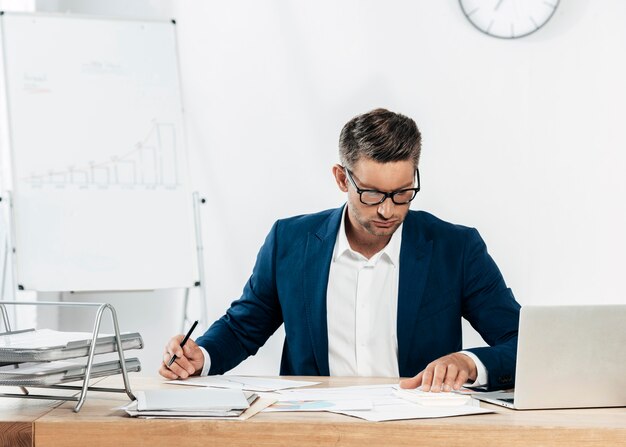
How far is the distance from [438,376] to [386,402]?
6.2 inches

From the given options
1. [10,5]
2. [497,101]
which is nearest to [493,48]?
[497,101]

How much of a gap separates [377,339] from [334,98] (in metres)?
1.53

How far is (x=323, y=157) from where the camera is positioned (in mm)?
3434

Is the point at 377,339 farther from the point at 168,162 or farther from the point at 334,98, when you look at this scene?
the point at 334,98

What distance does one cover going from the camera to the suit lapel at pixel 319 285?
6.96ft

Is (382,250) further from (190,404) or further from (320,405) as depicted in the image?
(190,404)

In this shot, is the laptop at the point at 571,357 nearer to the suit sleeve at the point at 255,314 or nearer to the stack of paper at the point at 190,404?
the stack of paper at the point at 190,404

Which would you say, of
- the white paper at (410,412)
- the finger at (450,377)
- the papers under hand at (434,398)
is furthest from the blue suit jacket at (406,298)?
the white paper at (410,412)

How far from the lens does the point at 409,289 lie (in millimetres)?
2082

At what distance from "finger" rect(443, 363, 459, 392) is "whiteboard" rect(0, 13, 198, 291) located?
59.8 inches

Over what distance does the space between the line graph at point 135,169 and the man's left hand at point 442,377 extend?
5.17 feet

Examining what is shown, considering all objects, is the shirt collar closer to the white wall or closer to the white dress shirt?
the white dress shirt

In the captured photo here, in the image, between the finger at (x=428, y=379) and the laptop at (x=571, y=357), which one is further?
the finger at (x=428, y=379)

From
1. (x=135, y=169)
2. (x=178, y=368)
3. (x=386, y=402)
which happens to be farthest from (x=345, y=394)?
(x=135, y=169)
